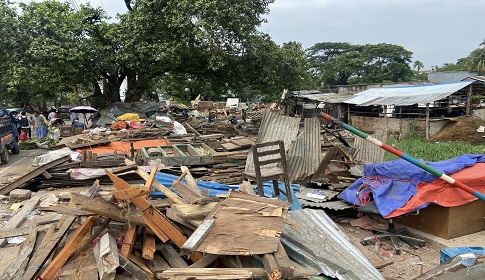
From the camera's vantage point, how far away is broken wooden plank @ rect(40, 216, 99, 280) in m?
3.58

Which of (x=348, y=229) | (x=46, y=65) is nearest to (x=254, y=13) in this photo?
(x=46, y=65)

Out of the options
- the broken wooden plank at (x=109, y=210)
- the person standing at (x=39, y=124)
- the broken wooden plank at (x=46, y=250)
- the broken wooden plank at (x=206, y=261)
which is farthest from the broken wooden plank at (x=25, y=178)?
the person standing at (x=39, y=124)

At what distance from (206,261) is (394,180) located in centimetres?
422

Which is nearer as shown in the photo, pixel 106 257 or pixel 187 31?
pixel 106 257

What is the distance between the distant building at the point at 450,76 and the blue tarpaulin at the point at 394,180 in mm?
32033

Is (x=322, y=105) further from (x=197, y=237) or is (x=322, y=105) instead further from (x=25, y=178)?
(x=197, y=237)

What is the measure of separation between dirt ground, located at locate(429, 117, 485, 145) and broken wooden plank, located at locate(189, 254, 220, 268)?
16.6 meters

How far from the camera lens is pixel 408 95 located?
19.7 m

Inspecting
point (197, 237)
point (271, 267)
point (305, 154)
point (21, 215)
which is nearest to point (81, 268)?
point (197, 237)

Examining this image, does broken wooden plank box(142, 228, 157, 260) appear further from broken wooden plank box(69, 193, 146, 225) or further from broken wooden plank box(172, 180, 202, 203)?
broken wooden plank box(172, 180, 202, 203)

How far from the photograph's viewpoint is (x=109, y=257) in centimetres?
338

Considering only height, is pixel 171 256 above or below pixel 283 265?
below

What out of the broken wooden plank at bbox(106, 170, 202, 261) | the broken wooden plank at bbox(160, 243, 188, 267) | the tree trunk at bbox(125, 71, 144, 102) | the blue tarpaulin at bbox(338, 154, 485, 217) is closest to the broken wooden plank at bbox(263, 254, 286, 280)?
the broken wooden plank at bbox(160, 243, 188, 267)

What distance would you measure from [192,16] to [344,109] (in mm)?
15488
